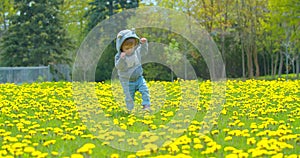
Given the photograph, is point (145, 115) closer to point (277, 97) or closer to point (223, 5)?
point (277, 97)

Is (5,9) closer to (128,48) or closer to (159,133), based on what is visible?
(128,48)

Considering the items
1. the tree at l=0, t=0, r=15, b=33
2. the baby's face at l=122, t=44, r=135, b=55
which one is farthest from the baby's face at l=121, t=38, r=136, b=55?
the tree at l=0, t=0, r=15, b=33

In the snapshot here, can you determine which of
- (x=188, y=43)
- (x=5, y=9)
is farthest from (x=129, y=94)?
(x=5, y=9)

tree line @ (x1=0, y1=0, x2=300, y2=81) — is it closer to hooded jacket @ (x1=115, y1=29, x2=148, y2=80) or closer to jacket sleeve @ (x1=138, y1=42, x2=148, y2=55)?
jacket sleeve @ (x1=138, y1=42, x2=148, y2=55)

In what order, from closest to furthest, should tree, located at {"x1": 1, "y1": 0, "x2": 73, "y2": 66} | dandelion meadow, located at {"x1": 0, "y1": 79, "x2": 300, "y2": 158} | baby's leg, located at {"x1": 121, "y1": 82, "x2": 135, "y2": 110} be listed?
dandelion meadow, located at {"x1": 0, "y1": 79, "x2": 300, "y2": 158} → baby's leg, located at {"x1": 121, "y1": 82, "x2": 135, "y2": 110} → tree, located at {"x1": 1, "y1": 0, "x2": 73, "y2": 66}

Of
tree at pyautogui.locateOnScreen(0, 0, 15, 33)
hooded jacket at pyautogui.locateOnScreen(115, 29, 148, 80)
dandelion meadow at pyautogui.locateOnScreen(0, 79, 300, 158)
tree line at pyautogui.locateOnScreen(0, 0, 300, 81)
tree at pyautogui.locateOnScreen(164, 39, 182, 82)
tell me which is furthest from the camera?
tree at pyautogui.locateOnScreen(0, 0, 15, 33)

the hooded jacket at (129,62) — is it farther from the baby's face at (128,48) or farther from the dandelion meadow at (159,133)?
the dandelion meadow at (159,133)

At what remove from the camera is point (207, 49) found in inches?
1012

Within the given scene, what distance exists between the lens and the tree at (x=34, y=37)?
30312 mm

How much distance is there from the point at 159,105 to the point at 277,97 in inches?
101

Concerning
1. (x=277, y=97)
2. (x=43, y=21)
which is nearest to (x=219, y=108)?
(x=277, y=97)

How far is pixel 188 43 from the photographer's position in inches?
1033

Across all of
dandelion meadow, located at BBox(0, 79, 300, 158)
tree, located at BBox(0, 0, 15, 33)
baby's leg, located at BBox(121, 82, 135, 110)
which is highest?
tree, located at BBox(0, 0, 15, 33)

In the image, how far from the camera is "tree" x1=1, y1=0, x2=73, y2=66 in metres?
30.3
